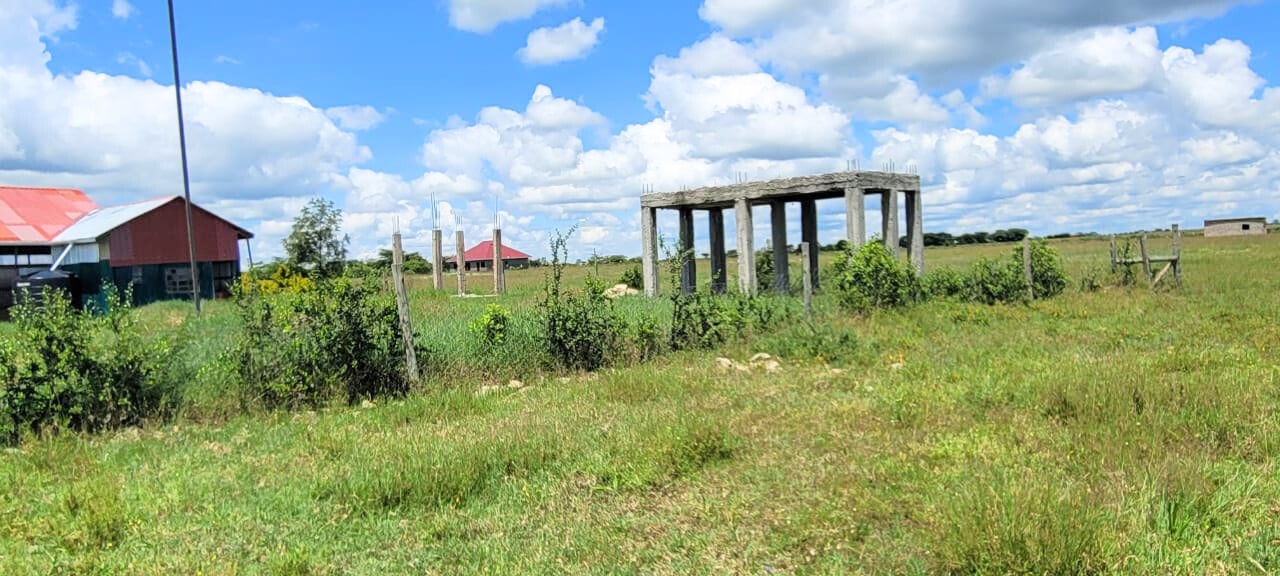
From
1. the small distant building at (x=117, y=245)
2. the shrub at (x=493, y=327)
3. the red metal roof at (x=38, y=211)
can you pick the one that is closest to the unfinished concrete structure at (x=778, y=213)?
the shrub at (x=493, y=327)

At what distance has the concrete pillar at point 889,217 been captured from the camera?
629 inches

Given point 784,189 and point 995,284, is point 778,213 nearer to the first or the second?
point 784,189

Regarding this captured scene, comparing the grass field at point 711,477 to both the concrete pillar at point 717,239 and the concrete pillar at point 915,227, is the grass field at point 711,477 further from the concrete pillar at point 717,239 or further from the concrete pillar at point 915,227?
the concrete pillar at point 717,239

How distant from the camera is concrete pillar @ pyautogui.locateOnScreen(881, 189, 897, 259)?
16.0 m

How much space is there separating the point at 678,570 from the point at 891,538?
1.07 m

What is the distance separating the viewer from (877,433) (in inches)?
240

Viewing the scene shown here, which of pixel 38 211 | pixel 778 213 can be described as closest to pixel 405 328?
pixel 778 213

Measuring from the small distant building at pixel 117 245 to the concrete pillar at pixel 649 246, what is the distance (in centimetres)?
1614

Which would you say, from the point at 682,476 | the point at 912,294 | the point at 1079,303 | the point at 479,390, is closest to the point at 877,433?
the point at 682,476

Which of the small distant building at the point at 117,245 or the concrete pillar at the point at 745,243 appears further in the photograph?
the small distant building at the point at 117,245

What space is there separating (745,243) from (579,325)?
25.2ft

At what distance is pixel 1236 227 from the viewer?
188 ft

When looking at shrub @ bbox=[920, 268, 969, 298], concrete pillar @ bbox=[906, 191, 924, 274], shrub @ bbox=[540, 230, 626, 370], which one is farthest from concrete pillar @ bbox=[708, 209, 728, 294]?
shrub @ bbox=[540, 230, 626, 370]

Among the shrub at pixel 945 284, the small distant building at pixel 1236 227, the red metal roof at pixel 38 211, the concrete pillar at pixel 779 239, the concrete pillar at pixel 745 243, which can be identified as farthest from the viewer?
the small distant building at pixel 1236 227
